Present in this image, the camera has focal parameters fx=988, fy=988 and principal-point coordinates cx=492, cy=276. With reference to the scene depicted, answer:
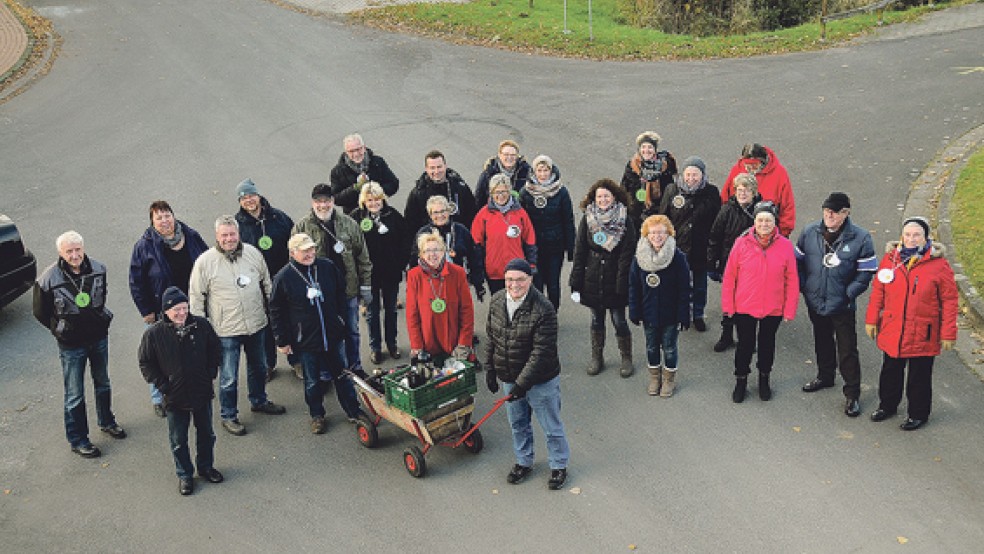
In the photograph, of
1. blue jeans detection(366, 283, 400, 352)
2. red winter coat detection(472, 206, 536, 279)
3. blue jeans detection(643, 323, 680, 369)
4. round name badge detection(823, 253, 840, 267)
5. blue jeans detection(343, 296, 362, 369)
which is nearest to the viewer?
round name badge detection(823, 253, 840, 267)

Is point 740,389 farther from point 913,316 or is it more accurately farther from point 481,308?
point 481,308

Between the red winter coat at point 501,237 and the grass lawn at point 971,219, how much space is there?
5158 mm

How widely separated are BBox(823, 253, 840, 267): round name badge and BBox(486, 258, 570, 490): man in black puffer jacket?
2854mm

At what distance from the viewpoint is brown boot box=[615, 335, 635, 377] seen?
991cm

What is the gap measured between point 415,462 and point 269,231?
3092mm

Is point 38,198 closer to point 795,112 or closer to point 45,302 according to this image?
point 45,302

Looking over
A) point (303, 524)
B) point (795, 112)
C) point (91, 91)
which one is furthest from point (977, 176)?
point (91, 91)

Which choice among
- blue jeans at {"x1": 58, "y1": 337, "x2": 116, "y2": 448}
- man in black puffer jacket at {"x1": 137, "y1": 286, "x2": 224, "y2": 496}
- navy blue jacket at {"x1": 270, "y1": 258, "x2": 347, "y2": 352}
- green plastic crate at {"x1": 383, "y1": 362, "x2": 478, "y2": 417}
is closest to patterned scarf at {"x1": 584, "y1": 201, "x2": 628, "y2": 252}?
green plastic crate at {"x1": 383, "y1": 362, "x2": 478, "y2": 417}

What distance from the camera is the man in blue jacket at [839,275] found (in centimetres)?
900

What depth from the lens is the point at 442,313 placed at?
9195mm

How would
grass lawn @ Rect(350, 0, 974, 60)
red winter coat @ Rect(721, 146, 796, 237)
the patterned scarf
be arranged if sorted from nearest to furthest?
the patterned scarf, red winter coat @ Rect(721, 146, 796, 237), grass lawn @ Rect(350, 0, 974, 60)

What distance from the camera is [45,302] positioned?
28.7ft

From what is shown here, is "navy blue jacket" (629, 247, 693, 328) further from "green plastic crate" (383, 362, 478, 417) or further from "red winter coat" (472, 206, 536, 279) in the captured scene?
"green plastic crate" (383, 362, 478, 417)

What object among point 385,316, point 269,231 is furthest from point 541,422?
point 269,231
